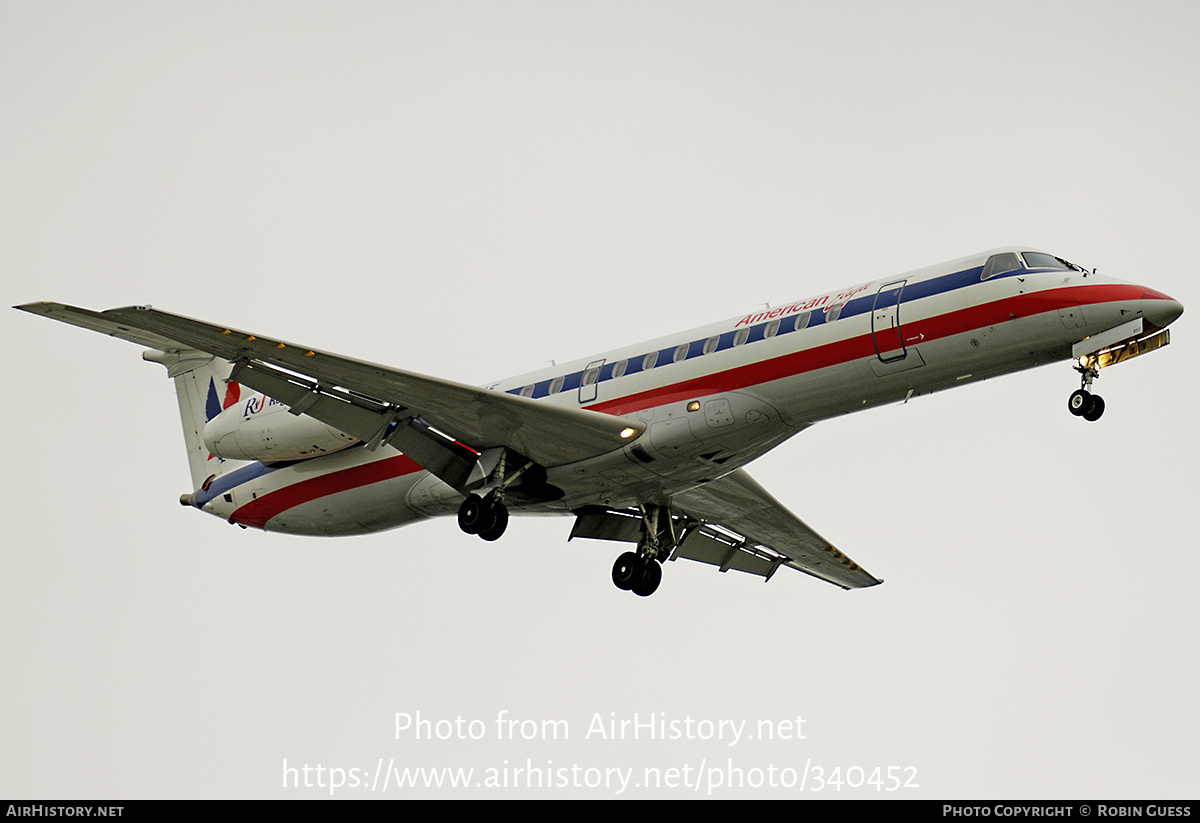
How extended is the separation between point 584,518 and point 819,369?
22.8 ft

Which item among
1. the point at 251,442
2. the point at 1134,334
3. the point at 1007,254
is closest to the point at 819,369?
the point at 1007,254

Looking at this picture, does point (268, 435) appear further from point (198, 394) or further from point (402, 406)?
point (198, 394)

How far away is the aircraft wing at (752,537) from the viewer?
24047 mm

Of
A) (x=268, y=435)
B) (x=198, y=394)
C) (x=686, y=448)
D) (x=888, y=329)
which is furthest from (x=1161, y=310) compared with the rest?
(x=198, y=394)

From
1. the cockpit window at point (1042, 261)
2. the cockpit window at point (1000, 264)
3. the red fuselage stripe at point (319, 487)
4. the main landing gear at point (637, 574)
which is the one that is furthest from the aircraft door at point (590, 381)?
the cockpit window at point (1042, 261)

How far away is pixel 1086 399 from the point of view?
17.6 meters

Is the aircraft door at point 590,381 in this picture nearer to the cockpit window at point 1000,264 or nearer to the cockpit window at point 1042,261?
the cockpit window at point 1000,264

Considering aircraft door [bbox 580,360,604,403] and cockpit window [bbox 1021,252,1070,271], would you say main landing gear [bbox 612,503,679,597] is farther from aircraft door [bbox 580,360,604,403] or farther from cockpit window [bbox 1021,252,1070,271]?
cockpit window [bbox 1021,252,1070,271]

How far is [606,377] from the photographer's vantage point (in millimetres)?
21062

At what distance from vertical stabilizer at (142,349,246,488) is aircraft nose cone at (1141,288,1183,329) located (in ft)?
54.8

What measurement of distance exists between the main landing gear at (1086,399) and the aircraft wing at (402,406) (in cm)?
612

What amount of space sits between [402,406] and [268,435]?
3.13 metres

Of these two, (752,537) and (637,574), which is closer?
(637,574)

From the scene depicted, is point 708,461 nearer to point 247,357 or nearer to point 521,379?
point 521,379
